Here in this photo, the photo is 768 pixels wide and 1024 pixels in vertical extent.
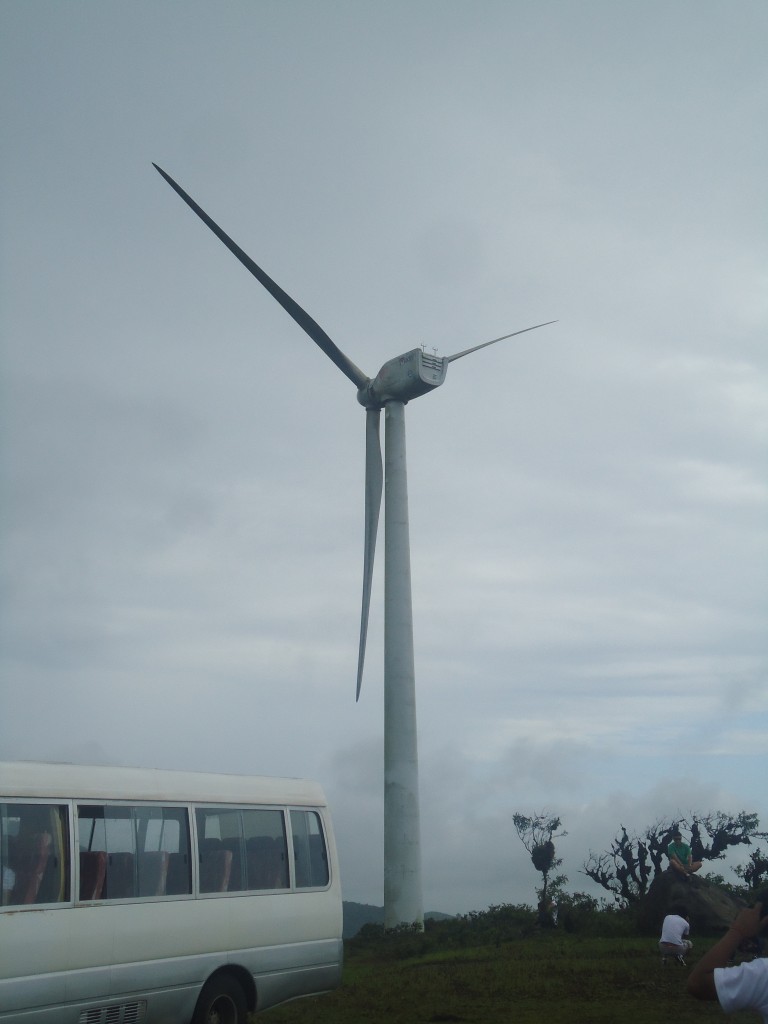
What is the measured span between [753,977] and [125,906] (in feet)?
27.7

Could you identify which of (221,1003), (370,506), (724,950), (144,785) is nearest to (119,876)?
(144,785)

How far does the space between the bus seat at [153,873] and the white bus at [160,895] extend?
2 cm

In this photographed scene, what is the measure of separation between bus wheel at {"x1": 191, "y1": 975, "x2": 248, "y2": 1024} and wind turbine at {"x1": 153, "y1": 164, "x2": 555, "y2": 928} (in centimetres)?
1648

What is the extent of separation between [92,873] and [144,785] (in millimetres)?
1324

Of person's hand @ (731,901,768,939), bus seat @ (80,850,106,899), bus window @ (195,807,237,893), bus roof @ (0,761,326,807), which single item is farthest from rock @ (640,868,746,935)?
person's hand @ (731,901,768,939)

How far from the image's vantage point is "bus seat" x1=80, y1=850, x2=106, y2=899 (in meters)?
11.7

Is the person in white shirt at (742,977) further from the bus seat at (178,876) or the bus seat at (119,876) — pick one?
the bus seat at (178,876)

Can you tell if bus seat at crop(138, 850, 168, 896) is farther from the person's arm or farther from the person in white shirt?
the person in white shirt

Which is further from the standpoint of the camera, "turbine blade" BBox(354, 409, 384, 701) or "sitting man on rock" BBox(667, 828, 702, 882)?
"turbine blade" BBox(354, 409, 384, 701)

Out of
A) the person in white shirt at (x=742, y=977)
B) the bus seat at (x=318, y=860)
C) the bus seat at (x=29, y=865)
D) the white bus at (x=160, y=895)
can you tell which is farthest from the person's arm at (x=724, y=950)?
the bus seat at (x=318, y=860)

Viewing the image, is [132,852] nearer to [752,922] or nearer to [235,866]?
[235,866]

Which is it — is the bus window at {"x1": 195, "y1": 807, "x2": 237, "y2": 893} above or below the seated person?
above

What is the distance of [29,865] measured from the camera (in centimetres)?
1118

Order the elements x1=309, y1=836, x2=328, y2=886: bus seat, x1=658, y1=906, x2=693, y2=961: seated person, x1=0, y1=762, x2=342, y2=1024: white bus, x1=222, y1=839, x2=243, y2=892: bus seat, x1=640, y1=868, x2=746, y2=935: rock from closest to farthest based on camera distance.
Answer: x1=0, y1=762, x2=342, y2=1024: white bus → x1=222, y1=839, x2=243, y2=892: bus seat → x1=309, y1=836, x2=328, y2=886: bus seat → x1=658, y1=906, x2=693, y2=961: seated person → x1=640, y1=868, x2=746, y2=935: rock
